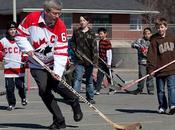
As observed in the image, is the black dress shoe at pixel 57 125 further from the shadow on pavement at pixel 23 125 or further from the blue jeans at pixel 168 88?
the blue jeans at pixel 168 88

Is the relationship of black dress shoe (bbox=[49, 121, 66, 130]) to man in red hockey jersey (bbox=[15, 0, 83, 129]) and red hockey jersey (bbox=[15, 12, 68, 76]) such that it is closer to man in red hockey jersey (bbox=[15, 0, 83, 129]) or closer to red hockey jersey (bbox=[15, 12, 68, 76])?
man in red hockey jersey (bbox=[15, 0, 83, 129])

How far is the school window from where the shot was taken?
5151cm

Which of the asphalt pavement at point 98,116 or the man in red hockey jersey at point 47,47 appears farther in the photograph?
the asphalt pavement at point 98,116

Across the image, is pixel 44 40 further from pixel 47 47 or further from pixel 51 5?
pixel 51 5

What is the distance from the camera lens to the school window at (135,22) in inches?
2028

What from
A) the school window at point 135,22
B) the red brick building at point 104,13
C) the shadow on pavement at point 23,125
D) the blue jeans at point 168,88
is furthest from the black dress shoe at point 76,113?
the school window at point 135,22

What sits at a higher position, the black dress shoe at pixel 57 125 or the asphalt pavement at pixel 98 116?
the black dress shoe at pixel 57 125

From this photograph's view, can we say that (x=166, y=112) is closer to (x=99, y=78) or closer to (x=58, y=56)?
(x=58, y=56)

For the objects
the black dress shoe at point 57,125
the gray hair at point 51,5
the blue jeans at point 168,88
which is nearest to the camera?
the gray hair at point 51,5

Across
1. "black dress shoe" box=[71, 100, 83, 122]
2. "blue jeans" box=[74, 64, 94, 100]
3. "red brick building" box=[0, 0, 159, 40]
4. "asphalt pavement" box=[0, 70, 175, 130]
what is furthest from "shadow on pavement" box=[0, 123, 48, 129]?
"red brick building" box=[0, 0, 159, 40]

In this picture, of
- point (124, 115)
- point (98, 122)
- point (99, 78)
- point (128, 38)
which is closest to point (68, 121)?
point (98, 122)

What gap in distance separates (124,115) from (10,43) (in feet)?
9.54

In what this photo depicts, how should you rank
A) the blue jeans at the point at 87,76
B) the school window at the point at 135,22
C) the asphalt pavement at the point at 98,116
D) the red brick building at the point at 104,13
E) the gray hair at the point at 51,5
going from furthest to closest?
the school window at the point at 135,22 → the red brick building at the point at 104,13 → the blue jeans at the point at 87,76 → the asphalt pavement at the point at 98,116 → the gray hair at the point at 51,5

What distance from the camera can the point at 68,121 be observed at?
11047 mm
